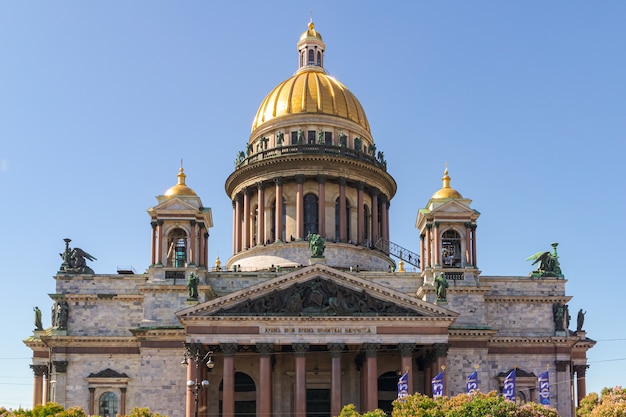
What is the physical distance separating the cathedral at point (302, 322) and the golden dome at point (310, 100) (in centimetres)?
471

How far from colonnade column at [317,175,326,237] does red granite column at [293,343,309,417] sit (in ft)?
55.6

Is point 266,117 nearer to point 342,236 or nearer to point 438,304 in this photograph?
point 342,236

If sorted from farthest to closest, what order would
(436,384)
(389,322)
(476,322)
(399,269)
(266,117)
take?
(266,117) < (399,269) < (476,322) < (389,322) < (436,384)

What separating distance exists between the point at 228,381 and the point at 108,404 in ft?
35.4

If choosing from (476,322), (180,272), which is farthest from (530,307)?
Answer: (180,272)

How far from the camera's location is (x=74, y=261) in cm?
7444

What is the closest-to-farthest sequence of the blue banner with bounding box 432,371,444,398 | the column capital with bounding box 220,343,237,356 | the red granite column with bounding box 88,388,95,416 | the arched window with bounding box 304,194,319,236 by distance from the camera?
the blue banner with bounding box 432,371,444,398 → the column capital with bounding box 220,343,237,356 → the red granite column with bounding box 88,388,95,416 → the arched window with bounding box 304,194,319,236

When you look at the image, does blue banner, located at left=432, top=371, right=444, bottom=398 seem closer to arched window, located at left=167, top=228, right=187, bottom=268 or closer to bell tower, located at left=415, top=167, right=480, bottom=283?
bell tower, located at left=415, top=167, right=480, bottom=283

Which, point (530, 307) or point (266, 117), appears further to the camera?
point (266, 117)

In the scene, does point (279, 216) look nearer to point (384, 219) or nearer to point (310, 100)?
point (384, 219)

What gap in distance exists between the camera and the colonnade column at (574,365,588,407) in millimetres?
80750

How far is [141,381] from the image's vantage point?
68.8 metres

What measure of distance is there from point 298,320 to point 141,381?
11707 mm

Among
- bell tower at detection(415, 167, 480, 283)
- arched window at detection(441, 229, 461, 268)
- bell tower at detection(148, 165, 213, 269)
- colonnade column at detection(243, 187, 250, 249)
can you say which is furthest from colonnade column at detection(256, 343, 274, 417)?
colonnade column at detection(243, 187, 250, 249)
